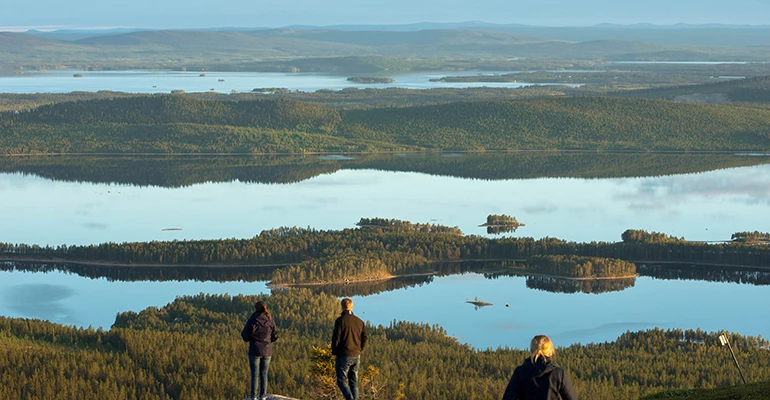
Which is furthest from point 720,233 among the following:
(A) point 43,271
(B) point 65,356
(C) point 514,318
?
(B) point 65,356

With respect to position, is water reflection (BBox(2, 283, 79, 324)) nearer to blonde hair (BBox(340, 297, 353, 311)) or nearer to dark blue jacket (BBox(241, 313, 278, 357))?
dark blue jacket (BBox(241, 313, 278, 357))

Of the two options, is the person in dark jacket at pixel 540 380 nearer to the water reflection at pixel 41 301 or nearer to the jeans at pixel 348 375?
the jeans at pixel 348 375

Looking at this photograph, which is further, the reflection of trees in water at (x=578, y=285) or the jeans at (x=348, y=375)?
the reflection of trees in water at (x=578, y=285)

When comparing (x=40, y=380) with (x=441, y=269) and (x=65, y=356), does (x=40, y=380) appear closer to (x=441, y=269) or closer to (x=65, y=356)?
(x=65, y=356)

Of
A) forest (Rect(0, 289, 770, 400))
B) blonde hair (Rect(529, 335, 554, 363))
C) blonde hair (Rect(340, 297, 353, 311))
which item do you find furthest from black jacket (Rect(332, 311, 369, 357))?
blonde hair (Rect(529, 335, 554, 363))

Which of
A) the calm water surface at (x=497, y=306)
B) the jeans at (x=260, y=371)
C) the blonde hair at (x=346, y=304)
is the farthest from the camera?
the calm water surface at (x=497, y=306)

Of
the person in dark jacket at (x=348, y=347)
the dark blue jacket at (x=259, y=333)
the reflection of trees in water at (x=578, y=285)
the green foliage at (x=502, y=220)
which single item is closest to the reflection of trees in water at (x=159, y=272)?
the reflection of trees in water at (x=578, y=285)

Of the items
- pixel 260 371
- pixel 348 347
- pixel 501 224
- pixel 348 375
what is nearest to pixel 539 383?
pixel 348 347
